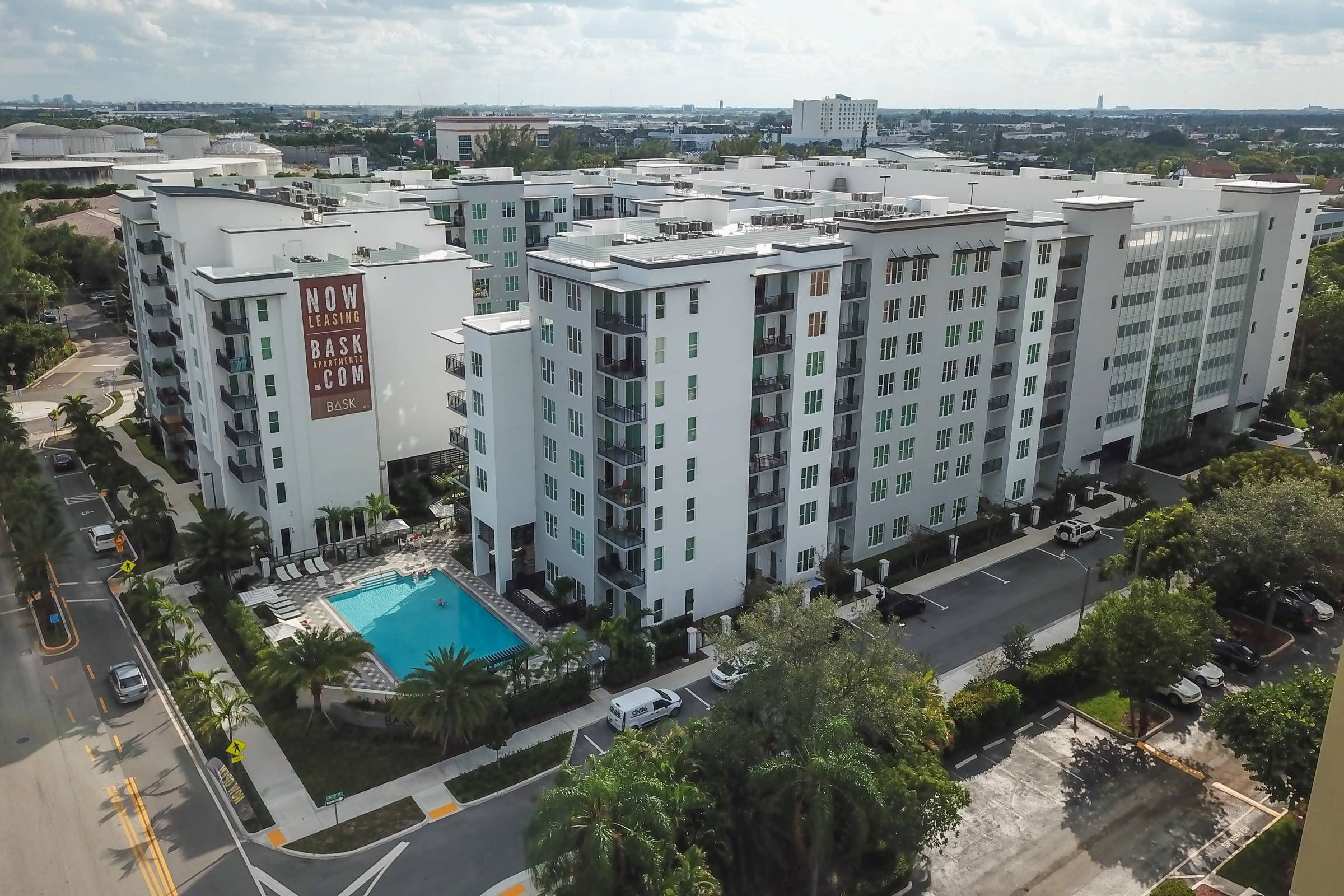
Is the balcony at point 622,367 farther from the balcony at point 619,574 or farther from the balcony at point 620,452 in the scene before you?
the balcony at point 619,574

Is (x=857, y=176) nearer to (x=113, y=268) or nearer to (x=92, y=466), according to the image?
(x=92, y=466)

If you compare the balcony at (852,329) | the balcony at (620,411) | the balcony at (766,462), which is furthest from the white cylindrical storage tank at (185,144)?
the balcony at (766,462)

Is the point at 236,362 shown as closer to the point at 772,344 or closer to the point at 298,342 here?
the point at 298,342

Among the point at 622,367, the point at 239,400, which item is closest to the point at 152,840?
the point at 239,400

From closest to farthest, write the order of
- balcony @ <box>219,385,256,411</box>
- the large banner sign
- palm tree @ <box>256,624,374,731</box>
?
palm tree @ <box>256,624,374,731</box> < balcony @ <box>219,385,256,411</box> < the large banner sign

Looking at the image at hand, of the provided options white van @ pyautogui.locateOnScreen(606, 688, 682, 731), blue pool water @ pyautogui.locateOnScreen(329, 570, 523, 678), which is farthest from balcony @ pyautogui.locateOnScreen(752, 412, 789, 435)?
blue pool water @ pyautogui.locateOnScreen(329, 570, 523, 678)

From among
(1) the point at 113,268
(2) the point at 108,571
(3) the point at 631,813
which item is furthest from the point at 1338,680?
(1) the point at 113,268

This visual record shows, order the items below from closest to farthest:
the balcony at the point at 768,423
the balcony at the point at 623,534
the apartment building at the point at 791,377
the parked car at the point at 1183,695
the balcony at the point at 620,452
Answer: the parked car at the point at 1183,695 < the balcony at the point at 620,452 < the apartment building at the point at 791,377 < the balcony at the point at 623,534 < the balcony at the point at 768,423

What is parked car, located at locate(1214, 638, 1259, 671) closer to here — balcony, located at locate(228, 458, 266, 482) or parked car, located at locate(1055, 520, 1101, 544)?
parked car, located at locate(1055, 520, 1101, 544)

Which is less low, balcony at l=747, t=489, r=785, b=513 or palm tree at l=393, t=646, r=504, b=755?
balcony at l=747, t=489, r=785, b=513
